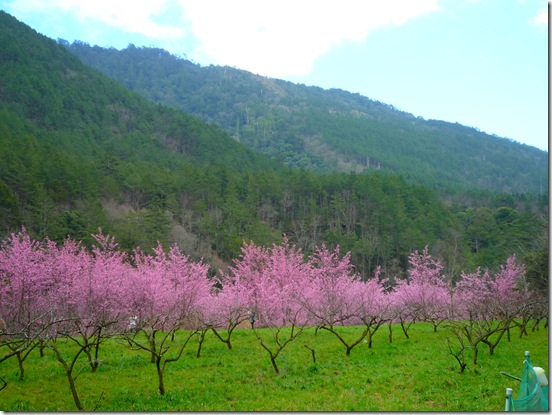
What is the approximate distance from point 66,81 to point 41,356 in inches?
2539

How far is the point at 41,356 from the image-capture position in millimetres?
11594

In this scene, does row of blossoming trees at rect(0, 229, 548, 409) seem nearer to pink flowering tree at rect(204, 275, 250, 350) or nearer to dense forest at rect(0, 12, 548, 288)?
pink flowering tree at rect(204, 275, 250, 350)

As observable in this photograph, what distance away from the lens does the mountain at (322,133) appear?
297 ft

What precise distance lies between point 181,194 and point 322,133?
6590cm

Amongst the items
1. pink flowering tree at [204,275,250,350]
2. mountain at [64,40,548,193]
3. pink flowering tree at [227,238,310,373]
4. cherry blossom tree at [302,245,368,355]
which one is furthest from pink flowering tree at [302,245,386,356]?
mountain at [64,40,548,193]

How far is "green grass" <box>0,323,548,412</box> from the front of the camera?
25.1 feet

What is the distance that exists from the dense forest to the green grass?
23.5 feet

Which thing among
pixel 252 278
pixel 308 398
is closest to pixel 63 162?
pixel 252 278

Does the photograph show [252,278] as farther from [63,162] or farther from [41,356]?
[63,162]

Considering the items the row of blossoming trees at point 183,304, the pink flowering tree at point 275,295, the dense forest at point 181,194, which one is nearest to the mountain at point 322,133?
the dense forest at point 181,194

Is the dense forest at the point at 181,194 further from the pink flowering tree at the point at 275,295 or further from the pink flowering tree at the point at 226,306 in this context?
the pink flowering tree at the point at 226,306

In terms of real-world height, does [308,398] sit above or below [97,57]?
below

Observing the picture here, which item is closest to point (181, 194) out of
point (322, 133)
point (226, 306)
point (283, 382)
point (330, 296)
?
point (226, 306)

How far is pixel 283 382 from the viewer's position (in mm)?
8852
